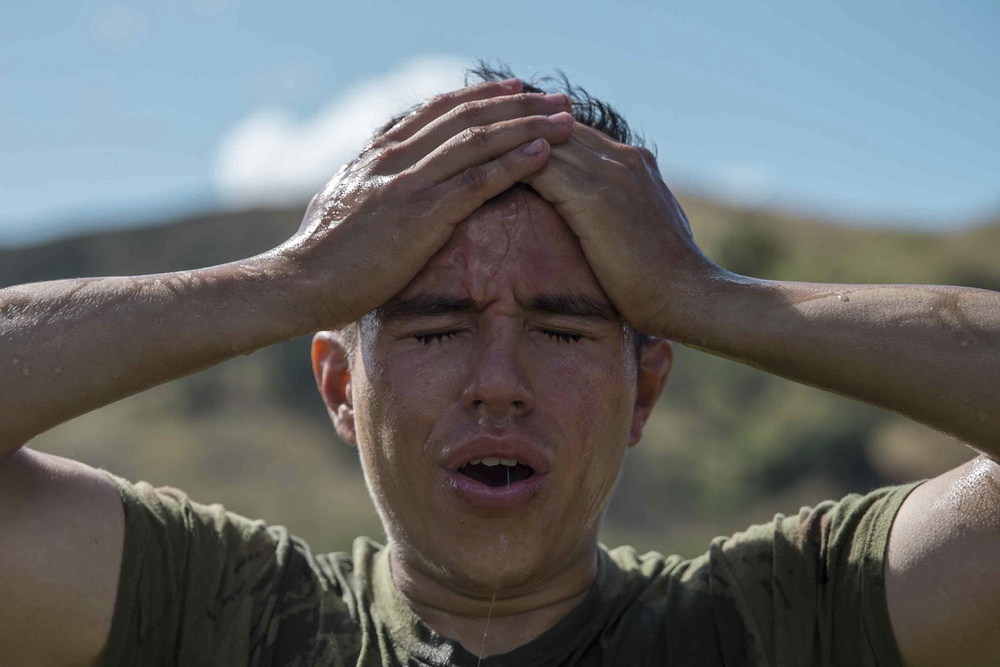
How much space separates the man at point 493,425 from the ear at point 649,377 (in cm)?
20

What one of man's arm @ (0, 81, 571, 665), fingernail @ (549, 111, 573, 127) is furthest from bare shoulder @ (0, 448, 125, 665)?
fingernail @ (549, 111, 573, 127)

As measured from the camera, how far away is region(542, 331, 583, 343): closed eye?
355 cm

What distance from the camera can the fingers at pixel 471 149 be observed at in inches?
137

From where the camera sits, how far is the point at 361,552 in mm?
3971

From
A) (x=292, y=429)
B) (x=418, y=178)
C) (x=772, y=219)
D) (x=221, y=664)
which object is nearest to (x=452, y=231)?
(x=418, y=178)

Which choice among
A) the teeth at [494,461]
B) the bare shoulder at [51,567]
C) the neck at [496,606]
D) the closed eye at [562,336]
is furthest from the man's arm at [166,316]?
the neck at [496,606]

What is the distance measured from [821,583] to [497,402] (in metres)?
1.14

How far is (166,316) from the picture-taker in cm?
328

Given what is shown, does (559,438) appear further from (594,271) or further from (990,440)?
(990,440)

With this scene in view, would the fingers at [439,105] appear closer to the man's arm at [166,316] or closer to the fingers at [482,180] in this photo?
the man's arm at [166,316]

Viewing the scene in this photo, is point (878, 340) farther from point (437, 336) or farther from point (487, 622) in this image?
point (487, 622)

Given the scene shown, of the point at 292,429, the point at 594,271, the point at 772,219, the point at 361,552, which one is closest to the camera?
the point at 594,271

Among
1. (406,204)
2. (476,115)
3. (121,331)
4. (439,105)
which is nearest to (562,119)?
(476,115)

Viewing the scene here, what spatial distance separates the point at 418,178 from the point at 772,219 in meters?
76.6
